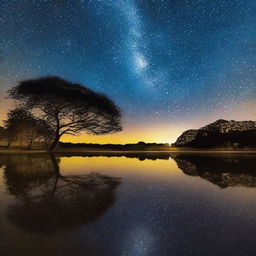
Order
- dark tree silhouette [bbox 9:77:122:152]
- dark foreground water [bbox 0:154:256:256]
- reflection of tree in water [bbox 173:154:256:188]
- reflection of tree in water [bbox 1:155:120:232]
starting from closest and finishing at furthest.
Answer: dark foreground water [bbox 0:154:256:256], reflection of tree in water [bbox 1:155:120:232], reflection of tree in water [bbox 173:154:256:188], dark tree silhouette [bbox 9:77:122:152]

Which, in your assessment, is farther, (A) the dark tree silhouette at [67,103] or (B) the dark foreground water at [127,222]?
(A) the dark tree silhouette at [67,103]

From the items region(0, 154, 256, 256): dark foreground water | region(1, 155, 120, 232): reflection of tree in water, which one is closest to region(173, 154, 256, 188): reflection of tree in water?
region(0, 154, 256, 256): dark foreground water

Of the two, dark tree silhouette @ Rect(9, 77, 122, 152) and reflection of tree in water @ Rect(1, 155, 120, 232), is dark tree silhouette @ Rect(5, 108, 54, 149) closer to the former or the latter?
dark tree silhouette @ Rect(9, 77, 122, 152)

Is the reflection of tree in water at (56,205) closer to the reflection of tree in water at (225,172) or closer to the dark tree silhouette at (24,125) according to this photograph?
the reflection of tree in water at (225,172)

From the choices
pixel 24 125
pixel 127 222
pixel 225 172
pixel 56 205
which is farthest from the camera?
pixel 24 125

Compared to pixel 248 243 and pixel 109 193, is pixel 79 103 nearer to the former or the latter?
pixel 109 193

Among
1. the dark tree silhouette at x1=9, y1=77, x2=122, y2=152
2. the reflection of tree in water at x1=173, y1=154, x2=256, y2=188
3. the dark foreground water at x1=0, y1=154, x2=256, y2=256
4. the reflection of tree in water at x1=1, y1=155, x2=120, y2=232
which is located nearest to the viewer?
the dark foreground water at x1=0, y1=154, x2=256, y2=256

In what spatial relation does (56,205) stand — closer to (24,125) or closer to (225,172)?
(225,172)

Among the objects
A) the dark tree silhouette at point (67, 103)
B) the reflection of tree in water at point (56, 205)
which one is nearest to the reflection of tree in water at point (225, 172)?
the reflection of tree in water at point (56, 205)

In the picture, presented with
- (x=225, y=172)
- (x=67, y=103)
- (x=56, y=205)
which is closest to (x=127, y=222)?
(x=56, y=205)

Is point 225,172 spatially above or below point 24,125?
below

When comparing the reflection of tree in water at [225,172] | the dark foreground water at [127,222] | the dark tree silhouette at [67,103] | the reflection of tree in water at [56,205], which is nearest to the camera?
the dark foreground water at [127,222]

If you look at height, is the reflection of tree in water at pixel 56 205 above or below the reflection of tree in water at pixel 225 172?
below

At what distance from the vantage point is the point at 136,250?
131 inches
